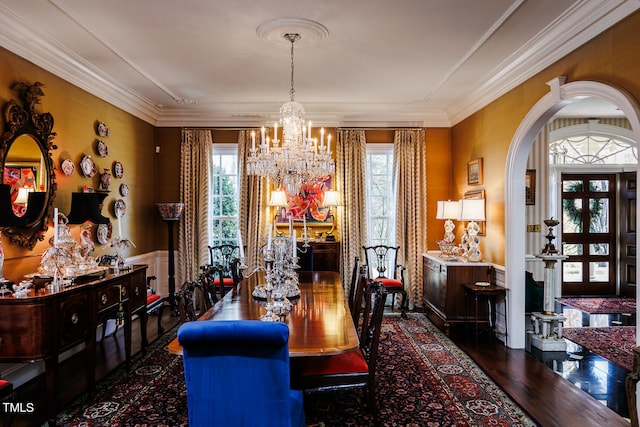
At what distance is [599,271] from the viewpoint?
24.0ft

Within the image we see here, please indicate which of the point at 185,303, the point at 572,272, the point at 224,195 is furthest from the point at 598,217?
the point at 185,303

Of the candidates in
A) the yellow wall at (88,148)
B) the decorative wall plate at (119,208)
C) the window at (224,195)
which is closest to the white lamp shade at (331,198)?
the window at (224,195)

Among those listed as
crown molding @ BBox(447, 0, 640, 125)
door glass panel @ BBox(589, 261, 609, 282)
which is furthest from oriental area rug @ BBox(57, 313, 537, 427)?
door glass panel @ BBox(589, 261, 609, 282)

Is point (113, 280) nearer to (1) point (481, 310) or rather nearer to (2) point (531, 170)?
(1) point (481, 310)

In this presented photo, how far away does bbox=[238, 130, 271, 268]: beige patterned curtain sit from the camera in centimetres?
623

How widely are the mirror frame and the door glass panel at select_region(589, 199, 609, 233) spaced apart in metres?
8.20

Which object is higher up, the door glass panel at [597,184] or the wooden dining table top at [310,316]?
the door glass panel at [597,184]

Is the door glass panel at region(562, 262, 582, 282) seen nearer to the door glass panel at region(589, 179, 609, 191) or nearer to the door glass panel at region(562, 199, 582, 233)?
the door glass panel at region(562, 199, 582, 233)

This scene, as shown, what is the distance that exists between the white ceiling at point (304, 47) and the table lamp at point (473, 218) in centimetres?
133

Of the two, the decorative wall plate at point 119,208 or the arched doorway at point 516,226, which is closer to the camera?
the arched doorway at point 516,226

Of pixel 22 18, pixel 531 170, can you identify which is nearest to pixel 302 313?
pixel 22 18

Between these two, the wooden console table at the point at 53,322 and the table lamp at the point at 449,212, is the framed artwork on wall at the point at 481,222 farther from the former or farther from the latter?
the wooden console table at the point at 53,322

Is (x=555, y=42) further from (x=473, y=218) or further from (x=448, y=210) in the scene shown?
(x=448, y=210)

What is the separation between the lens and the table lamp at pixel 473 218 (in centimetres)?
491
